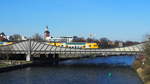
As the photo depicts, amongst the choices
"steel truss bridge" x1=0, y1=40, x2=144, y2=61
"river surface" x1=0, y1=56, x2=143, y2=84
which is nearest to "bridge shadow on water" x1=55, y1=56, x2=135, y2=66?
"steel truss bridge" x1=0, y1=40, x2=144, y2=61

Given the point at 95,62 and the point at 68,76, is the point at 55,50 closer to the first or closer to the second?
the point at 95,62

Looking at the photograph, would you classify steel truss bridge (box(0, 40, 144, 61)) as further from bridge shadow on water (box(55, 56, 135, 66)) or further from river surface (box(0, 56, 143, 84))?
Result: river surface (box(0, 56, 143, 84))

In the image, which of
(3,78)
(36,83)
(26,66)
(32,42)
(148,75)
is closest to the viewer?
(148,75)

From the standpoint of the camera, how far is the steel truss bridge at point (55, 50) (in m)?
89.1

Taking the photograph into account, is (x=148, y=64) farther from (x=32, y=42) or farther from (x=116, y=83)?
(x=32, y=42)

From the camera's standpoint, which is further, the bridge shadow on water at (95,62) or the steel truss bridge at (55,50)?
the steel truss bridge at (55,50)

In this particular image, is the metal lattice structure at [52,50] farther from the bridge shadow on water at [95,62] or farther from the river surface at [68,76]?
the river surface at [68,76]

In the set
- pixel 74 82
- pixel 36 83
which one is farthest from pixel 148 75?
pixel 36 83

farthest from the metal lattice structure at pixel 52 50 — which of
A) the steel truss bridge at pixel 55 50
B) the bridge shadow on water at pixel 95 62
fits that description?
the bridge shadow on water at pixel 95 62

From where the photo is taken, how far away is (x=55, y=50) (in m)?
92.7

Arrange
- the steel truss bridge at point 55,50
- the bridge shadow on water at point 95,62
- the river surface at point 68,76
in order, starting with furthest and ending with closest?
1. the steel truss bridge at point 55,50
2. the bridge shadow on water at point 95,62
3. the river surface at point 68,76

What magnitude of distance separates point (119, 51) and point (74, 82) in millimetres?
40913

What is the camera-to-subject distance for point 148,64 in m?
45.0

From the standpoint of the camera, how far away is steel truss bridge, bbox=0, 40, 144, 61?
89125 millimetres
